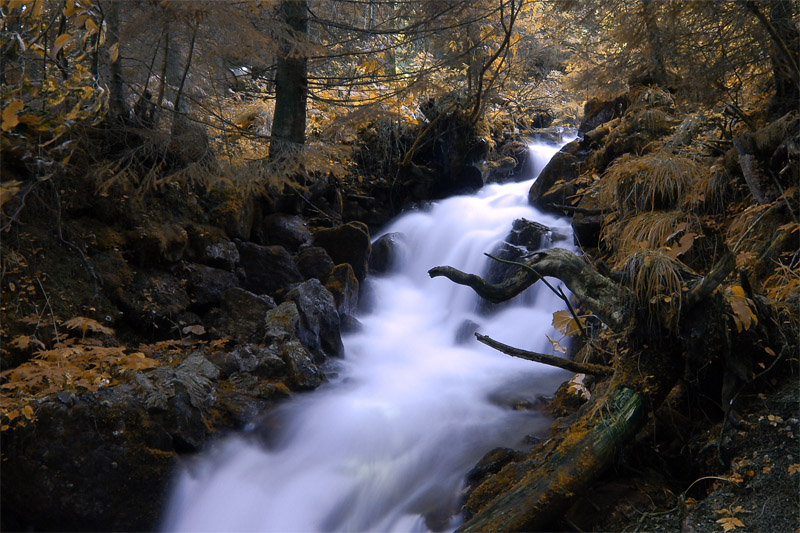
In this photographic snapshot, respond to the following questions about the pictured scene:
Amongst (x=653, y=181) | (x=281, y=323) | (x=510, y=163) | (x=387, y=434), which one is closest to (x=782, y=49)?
(x=653, y=181)

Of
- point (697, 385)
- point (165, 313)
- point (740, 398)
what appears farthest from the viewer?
point (165, 313)

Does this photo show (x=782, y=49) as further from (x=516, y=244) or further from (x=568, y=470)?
(x=516, y=244)

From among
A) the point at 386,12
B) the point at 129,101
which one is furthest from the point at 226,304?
the point at 386,12

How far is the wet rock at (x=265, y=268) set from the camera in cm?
688

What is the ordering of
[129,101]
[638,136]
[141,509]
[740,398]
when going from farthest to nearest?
[638,136] → [129,101] → [141,509] → [740,398]

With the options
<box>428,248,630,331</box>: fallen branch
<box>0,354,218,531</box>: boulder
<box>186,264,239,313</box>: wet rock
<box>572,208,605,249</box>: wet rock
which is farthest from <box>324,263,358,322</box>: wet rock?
<box>428,248,630,331</box>: fallen branch

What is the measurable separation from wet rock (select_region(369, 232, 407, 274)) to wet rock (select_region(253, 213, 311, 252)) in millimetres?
1659

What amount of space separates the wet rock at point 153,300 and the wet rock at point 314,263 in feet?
6.10

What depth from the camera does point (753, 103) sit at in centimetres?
509

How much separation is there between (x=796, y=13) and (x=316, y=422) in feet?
17.3

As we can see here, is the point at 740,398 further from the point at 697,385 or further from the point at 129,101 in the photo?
the point at 129,101

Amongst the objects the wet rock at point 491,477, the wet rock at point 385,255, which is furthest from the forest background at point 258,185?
the wet rock at point 385,255

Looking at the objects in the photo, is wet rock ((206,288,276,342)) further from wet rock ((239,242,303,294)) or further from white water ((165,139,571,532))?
white water ((165,139,571,532))

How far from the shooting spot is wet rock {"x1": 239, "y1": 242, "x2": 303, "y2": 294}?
688cm
